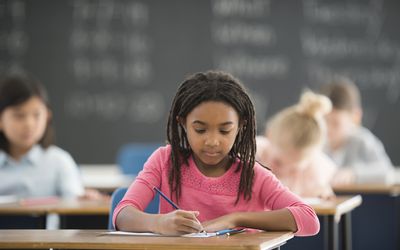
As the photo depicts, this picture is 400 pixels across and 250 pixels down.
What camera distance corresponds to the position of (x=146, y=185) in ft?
8.19

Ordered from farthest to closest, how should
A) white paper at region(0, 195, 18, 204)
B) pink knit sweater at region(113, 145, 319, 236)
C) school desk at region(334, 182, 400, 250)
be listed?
school desk at region(334, 182, 400, 250) → white paper at region(0, 195, 18, 204) → pink knit sweater at region(113, 145, 319, 236)

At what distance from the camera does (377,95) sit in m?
6.02

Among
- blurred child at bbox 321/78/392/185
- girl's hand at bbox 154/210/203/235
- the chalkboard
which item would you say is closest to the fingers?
girl's hand at bbox 154/210/203/235

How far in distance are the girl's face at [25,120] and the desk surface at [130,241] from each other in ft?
6.42

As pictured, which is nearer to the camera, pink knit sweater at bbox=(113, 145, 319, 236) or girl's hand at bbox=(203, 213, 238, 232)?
girl's hand at bbox=(203, 213, 238, 232)

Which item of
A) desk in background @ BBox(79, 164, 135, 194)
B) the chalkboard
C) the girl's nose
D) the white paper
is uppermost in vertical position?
the chalkboard

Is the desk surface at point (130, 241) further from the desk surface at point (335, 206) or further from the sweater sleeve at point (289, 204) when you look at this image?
the desk surface at point (335, 206)

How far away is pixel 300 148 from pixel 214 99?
4.76 feet

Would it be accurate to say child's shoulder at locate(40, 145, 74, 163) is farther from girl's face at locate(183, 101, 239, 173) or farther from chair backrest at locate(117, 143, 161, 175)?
girl's face at locate(183, 101, 239, 173)

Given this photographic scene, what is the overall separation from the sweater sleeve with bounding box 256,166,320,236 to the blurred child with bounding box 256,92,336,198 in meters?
1.19

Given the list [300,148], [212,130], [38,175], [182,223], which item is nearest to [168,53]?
[38,175]

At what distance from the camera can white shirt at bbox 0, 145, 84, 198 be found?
4.21 m

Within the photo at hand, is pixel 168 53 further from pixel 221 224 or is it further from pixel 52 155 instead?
pixel 221 224

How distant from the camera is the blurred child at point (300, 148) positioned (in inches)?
150
